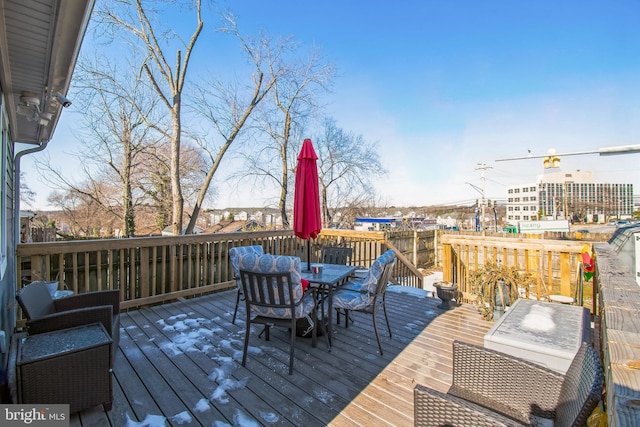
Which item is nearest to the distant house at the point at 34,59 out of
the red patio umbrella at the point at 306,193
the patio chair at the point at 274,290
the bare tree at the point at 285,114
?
the patio chair at the point at 274,290

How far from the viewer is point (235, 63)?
1037 cm

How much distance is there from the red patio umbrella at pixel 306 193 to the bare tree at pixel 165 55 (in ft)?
18.2

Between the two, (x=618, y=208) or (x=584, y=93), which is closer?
(x=584, y=93)

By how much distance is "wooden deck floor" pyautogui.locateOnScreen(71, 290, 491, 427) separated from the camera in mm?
2025

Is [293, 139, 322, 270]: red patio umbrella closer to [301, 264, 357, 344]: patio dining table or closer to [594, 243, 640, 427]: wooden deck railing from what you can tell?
[301, 264, 357, 344]: patio dining table

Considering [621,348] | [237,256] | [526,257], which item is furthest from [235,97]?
[621,348]

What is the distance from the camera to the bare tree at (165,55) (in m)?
7.95

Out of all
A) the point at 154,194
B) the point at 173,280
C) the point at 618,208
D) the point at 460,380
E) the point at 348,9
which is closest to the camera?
the point at 460,380

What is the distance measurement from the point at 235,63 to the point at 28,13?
9.52 meters

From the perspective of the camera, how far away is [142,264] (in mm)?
4262

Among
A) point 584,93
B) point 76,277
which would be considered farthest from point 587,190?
point 76,277

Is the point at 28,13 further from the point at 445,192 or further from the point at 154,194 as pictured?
the point at 445,192

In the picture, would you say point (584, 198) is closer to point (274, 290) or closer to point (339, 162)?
point (339, 162)

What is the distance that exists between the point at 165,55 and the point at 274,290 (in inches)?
337
